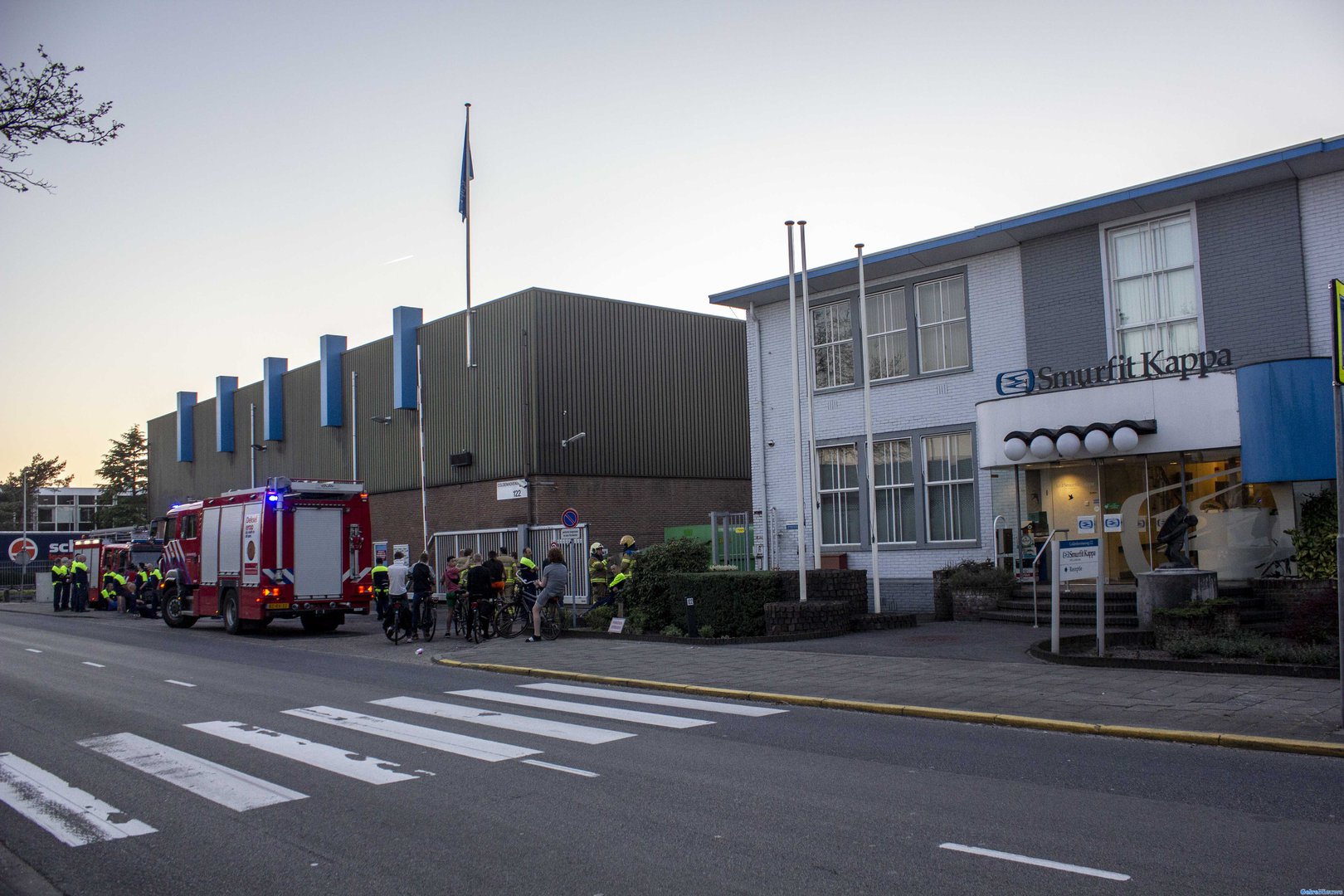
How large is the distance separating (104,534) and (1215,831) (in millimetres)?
47001

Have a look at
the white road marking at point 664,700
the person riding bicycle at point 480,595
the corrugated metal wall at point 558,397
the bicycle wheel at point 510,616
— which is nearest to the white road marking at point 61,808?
the white road marking at point 664,700

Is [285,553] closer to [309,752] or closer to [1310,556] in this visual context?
[309,752]

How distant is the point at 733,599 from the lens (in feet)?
60.5

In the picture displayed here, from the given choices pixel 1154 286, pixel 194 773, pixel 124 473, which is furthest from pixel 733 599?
pixel 124 473

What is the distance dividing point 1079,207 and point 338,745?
57.6 ft

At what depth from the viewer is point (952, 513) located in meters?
23.4

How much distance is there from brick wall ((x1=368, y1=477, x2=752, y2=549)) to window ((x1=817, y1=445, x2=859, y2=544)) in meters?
6.38

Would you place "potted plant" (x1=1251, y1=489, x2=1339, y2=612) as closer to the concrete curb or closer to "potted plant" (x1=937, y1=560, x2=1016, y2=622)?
"potted plant" (x1=937, y1=560, x2=1016, y2=622)

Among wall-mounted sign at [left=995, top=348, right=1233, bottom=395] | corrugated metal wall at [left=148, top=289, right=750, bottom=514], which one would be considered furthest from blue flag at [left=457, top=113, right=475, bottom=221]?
wall-mounted sign at [left=995, top=348, right=1233, bottom=395]

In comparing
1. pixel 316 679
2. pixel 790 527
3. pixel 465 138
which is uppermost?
pixel 465 138

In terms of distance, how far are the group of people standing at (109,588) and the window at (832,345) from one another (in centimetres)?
2167

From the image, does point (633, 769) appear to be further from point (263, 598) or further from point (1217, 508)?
point (263, 598)

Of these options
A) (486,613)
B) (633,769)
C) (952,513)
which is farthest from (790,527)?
(633,769)

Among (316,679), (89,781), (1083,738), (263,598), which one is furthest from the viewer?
(263,598)
